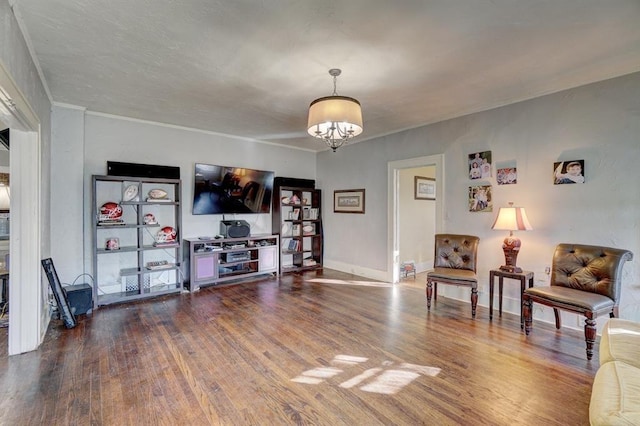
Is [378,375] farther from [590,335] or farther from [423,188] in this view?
[423,188]

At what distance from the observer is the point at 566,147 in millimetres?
3086

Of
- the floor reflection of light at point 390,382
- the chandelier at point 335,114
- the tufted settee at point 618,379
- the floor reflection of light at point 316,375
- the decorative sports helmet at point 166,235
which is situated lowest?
the floor reflection of light at point 390,382

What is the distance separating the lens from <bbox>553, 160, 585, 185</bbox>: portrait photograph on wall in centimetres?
299

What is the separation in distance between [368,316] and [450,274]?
1.06 meters

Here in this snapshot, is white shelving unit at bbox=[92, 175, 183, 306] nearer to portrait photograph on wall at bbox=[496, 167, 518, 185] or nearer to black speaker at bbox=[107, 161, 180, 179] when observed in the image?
black speaker at bbox=[107, 161, 180, 179]

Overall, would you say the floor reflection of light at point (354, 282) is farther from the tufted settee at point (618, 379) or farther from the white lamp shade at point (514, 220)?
the tufted settee at point (618, 379)

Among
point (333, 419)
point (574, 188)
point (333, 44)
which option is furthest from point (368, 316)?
point (333, 44)

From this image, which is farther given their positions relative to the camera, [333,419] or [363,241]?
[363,241]

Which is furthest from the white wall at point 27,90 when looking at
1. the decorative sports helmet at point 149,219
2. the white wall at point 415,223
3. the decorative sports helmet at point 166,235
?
the white wall at point 415,223

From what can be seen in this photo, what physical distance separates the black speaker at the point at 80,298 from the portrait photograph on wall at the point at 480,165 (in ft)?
15.8

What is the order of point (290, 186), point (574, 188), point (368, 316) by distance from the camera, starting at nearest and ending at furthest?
point (574, 188) → point (368, 316) → point (290, 186)

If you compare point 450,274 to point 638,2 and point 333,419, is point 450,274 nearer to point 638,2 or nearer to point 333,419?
point 333,419

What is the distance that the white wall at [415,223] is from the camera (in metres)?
5.64

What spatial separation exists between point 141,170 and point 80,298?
5.68ft
